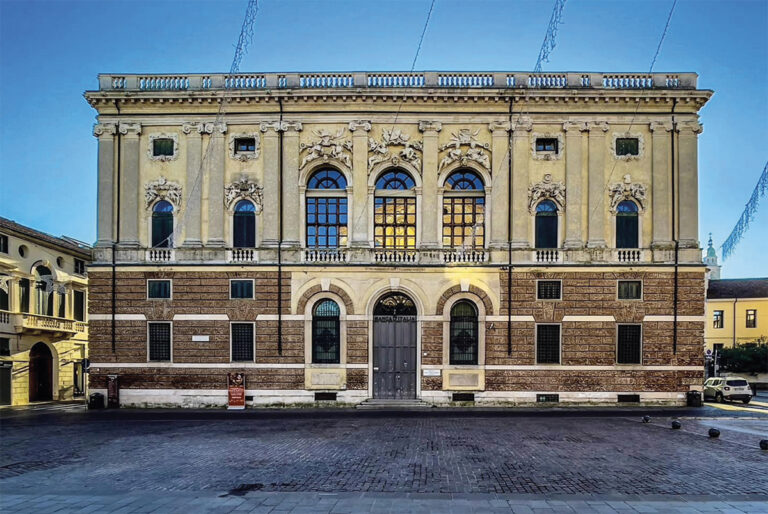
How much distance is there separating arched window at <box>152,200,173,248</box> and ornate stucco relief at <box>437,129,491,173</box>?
14041 mm

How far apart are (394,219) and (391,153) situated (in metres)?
3.38

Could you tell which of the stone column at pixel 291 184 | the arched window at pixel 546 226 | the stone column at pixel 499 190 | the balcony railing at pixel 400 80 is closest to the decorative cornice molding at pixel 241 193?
the stone column at pixel 291 184

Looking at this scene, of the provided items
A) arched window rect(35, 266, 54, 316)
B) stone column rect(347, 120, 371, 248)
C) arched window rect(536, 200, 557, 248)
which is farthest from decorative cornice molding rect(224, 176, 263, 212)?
arched window rect(536, 200, 557, 248)

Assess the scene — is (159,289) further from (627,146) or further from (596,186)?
(627,146)

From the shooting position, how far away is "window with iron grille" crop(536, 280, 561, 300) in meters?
29.2

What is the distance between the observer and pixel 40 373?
113 feet

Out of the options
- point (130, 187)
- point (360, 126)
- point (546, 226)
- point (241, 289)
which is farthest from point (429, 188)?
point (130, 187)

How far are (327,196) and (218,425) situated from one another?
1271 cm

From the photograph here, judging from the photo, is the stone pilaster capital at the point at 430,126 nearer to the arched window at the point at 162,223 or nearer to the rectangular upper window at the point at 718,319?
the arched window at the point at 162,223

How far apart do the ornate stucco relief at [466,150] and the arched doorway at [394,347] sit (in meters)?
7.35

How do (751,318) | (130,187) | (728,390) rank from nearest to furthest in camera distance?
(130,187) → (728,390) → (751,318)

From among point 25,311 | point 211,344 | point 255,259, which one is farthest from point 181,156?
point 25,311

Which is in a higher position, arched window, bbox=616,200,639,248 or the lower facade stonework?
arched window, bbox=616,200,639,248

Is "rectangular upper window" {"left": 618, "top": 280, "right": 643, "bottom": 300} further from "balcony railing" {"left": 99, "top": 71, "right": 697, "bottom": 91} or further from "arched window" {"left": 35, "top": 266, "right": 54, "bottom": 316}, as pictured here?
"arched window" {"left": 35, "top": 266, "right": 54, "bottom": 316}
